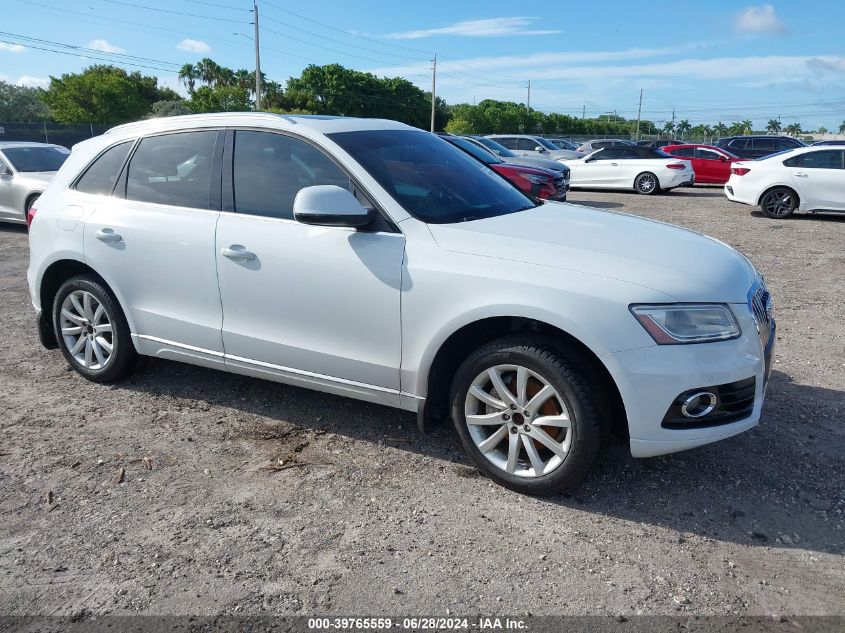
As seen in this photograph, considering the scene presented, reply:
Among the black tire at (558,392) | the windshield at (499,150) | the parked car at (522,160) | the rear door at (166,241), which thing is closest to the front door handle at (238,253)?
the rear door at (166,241)

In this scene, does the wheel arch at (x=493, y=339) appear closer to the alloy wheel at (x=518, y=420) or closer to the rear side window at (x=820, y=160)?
the alloy wheel at (x=518, y=420)

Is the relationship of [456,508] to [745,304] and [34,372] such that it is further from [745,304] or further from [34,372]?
[34,372]

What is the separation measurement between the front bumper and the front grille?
0.07 feet

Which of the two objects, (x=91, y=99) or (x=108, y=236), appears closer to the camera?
(x=108, y=236)

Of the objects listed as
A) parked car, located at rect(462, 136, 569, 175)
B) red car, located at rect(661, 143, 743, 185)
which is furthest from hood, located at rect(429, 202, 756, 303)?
red car, located at rect(661, 143, 743, 185)

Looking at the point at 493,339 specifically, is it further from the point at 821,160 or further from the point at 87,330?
the point at 821,160

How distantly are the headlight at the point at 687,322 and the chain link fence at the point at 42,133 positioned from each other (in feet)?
106

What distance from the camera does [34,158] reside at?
11.7 meters

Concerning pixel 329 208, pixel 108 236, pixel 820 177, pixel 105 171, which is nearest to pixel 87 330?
pixel 108 236

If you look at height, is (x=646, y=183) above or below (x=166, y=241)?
below

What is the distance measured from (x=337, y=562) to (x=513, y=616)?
0.78 metres

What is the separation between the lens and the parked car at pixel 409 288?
306cm

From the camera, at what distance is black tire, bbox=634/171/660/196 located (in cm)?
1895

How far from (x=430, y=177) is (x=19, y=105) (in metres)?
97.3
